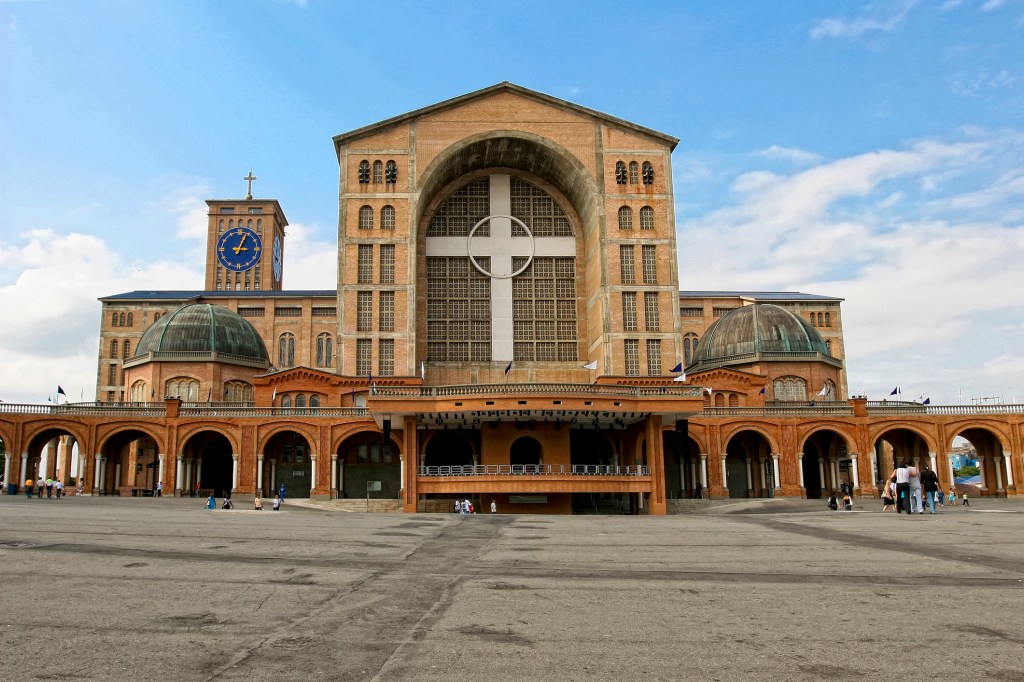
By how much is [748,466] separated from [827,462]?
20.5 ft

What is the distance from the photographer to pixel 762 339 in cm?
6606

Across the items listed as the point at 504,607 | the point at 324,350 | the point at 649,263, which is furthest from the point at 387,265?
the point at 504,607

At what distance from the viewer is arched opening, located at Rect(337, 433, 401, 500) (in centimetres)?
6147

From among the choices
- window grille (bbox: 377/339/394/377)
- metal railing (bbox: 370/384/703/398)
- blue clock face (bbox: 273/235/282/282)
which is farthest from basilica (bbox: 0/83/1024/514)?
blue clock face (bbox: 273/235/282/282)

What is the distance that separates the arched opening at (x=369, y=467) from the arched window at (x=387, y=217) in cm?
1573

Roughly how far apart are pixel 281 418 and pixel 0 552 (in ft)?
129

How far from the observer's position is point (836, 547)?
23297 millimetres

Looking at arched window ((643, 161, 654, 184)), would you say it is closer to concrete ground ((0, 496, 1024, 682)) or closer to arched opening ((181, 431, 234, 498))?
arched opening ((181, 431, 234, 498))

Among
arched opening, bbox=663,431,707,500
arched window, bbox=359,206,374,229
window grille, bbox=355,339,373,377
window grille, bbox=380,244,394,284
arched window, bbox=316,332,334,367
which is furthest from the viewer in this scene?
arched window, bbox=316,332,334,367

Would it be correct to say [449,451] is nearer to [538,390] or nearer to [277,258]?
[538,390]

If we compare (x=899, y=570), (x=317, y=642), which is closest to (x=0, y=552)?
(x=317, y=642)

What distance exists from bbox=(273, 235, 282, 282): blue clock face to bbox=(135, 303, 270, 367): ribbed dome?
45473 mm

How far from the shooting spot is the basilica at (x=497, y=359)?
5819cm

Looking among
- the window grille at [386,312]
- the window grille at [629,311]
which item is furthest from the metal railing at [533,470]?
the window grille at [629,311]
